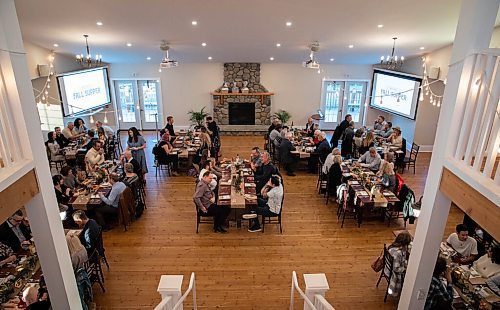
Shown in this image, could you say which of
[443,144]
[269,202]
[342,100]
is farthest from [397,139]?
[443,144]

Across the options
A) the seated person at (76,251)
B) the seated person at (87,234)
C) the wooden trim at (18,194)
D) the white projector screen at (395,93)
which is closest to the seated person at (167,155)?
the seated person at (87,234)

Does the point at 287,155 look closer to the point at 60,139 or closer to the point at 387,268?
the point at 387,268

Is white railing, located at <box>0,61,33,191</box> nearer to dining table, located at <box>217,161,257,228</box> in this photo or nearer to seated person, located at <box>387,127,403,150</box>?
dining table, located at <box>217,161,257,228</box>

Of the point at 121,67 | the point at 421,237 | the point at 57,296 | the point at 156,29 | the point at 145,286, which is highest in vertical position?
the point at 156,29

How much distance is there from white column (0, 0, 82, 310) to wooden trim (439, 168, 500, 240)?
434cm

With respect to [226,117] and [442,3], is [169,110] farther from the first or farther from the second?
[442,3]

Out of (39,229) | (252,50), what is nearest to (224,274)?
(39,229)

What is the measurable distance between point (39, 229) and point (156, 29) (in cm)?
603

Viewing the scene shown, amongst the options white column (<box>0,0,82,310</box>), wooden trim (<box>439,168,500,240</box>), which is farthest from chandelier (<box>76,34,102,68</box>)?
wooden trim (<box>439,168,500,240</box>)

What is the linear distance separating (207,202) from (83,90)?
8363mm

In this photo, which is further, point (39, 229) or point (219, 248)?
point (219, 248)

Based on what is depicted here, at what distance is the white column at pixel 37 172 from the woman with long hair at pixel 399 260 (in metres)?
4.52

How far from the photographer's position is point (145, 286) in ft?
19.1

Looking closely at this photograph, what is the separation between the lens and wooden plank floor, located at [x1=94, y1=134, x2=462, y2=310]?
5.61 m
